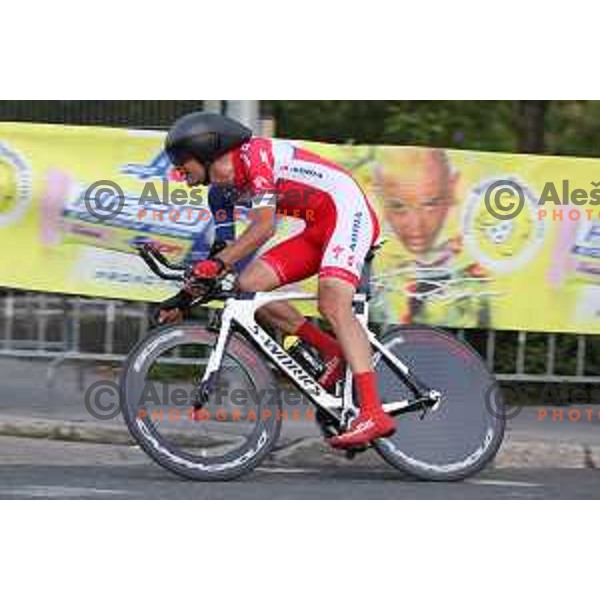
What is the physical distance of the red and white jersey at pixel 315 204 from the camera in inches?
249

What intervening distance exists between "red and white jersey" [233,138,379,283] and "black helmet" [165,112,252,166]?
0.20 ft

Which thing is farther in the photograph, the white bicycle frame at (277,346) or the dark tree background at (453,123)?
the dark tree background at (453,123)

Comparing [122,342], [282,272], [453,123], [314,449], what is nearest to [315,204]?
[282,272]

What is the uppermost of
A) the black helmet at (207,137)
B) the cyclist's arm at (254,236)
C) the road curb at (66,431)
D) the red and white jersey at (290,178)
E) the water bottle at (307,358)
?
the black helmet at (207,137)

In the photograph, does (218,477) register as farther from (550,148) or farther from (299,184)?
(550,148)

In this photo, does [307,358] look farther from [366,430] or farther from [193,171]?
[193,171]

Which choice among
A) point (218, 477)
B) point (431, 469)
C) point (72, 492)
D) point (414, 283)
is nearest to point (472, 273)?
point (414, 283)

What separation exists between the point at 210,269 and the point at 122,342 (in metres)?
3.44

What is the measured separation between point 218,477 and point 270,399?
0.46 meters

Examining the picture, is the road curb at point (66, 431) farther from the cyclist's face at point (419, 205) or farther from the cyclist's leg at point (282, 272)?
the cyclist's face at point (419, 205)

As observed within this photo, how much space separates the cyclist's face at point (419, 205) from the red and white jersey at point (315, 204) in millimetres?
2430

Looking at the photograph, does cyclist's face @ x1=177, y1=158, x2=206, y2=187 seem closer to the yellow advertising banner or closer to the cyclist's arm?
the cyclist's arm

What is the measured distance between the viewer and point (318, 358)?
263 inches

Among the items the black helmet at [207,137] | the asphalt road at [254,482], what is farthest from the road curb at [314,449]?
the black helmet at [207,137]
